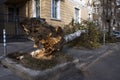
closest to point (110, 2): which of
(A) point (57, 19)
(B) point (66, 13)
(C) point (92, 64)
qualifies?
(B) point (66, 13)

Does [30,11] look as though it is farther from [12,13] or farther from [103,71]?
[103,71]

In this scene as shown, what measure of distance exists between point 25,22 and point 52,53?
63.2 inches

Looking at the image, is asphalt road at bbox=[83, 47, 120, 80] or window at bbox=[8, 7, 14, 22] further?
window at bbox=[8, 7, 14, 22]

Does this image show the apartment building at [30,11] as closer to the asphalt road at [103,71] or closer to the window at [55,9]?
the window at [55,9]

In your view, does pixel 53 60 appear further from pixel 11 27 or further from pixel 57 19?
pixel 57 19

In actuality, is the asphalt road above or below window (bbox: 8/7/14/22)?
below

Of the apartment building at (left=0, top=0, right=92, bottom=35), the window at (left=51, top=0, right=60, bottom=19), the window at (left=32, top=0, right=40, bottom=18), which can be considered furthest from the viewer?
the window at (left=51, top=0, right=60, bottom=19)

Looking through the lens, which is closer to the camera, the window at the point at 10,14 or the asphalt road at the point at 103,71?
the asphalt road at the point at 103,71

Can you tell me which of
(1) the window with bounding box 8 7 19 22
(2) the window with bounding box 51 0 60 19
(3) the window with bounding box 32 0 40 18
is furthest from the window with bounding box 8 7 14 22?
(2) the window with bounding box 51 0 60 19

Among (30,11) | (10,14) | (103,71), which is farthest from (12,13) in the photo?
(103,71)

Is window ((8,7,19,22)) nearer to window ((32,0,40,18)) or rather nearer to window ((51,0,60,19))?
window ((32,0,40,18))

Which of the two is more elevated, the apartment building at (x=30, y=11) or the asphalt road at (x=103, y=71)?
the apartment building at (x=30, y=11)

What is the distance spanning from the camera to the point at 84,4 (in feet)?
97.3

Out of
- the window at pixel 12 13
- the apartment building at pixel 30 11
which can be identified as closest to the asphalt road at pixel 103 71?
the apartment building at pixel 30 11
